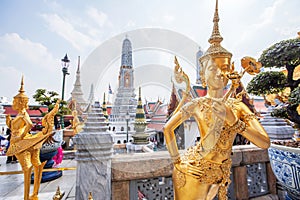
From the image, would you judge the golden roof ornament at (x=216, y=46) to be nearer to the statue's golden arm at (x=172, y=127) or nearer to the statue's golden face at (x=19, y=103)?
the statue's golden arm at (x=172, y=127)

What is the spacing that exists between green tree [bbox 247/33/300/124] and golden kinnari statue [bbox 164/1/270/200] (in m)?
0.77

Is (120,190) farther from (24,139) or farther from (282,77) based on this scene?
(282,77)

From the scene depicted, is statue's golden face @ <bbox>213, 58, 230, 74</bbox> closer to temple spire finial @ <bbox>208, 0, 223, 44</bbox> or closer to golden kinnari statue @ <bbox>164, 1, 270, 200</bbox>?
golden kinnari statue @ <bbox>164, 1, 270, 200</bbox>

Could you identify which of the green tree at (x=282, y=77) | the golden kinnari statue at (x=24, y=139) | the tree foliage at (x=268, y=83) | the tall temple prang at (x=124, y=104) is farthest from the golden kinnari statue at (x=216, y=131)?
the tall temple prang at (x=124, y=104)

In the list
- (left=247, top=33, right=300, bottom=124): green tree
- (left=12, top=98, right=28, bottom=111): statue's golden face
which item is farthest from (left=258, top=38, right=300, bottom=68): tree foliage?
(left=12, top=98, right=28, bottom=111): statue's golden face

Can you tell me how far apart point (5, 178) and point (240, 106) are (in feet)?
13.1

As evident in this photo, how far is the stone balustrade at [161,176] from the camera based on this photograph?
170 centimetres

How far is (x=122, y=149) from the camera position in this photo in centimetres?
714

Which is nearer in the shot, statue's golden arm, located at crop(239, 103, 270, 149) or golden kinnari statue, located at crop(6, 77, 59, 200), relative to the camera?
statue's golden arm, located at crop(239, 103, 270, 149)

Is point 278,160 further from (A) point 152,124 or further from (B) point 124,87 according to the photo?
(B) point 124,87

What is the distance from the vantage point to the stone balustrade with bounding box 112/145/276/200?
1695 millimetres

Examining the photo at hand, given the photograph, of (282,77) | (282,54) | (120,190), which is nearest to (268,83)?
(282,77)

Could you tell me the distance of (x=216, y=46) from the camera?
1188mm

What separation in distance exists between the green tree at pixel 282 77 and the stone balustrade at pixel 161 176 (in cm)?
73
